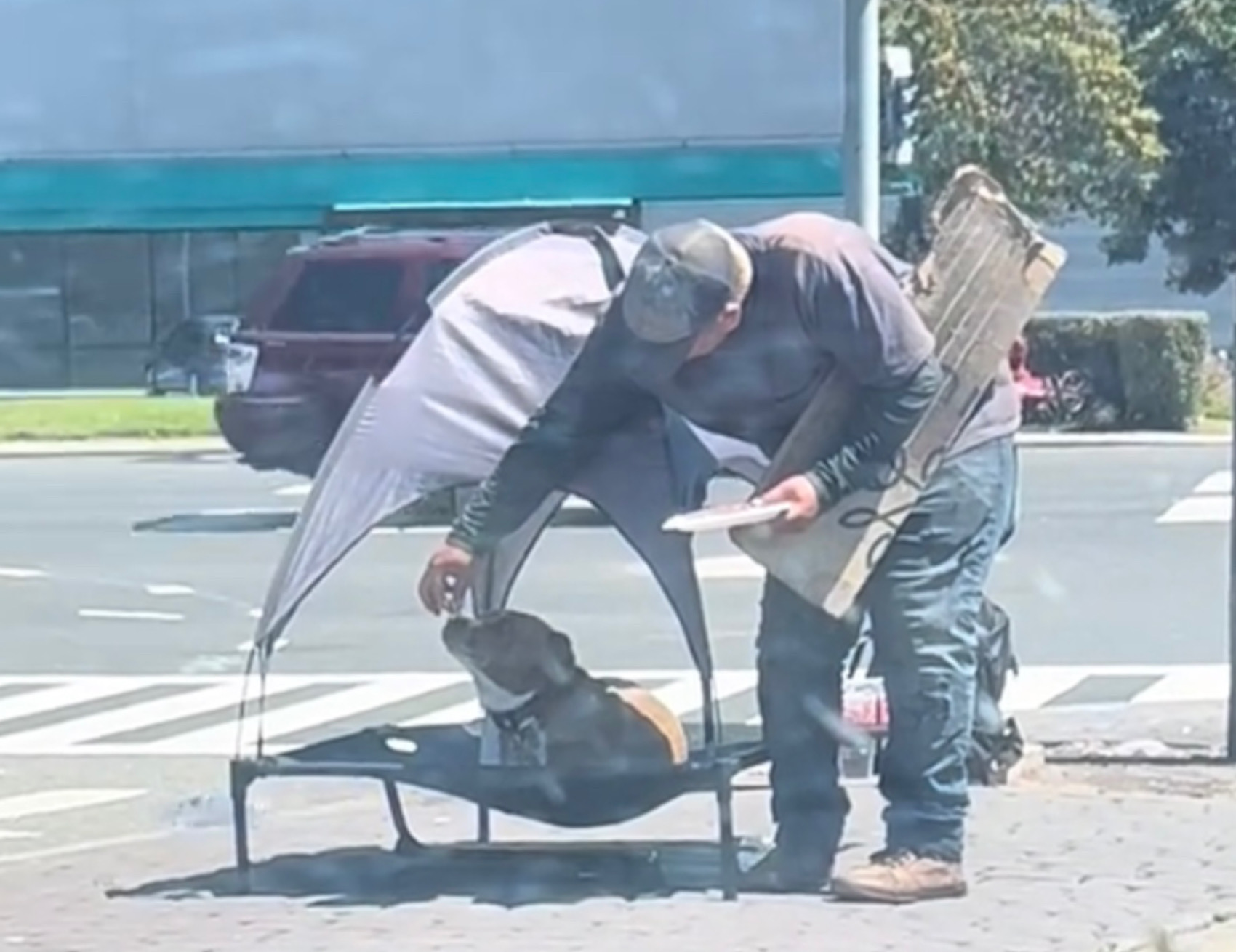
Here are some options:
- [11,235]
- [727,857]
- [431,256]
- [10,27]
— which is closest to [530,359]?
[727,857]

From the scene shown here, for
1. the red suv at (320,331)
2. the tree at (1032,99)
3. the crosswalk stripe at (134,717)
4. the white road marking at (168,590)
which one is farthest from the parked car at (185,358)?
the crosswalk stripe at (134,717)

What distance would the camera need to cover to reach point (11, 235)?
134 ft

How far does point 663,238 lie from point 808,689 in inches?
47.5

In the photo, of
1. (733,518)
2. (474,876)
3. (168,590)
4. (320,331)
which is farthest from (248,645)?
(733,518)

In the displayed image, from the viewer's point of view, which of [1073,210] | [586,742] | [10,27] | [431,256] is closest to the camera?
[586,742]

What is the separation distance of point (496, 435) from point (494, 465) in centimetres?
11

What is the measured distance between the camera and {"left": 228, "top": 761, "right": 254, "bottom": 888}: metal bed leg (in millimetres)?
8531

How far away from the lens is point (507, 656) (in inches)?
340

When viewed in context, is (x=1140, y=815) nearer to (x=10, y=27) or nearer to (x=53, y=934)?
(x=53, y=934)

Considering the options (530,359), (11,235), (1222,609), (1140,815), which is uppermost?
(530,359)

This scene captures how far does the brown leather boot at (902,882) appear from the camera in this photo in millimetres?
8109

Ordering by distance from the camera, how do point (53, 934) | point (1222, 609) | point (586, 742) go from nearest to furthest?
point (53, 934) → point (586, 742) → point (1222, 609)

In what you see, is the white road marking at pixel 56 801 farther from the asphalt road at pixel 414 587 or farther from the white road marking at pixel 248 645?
the white road marking at pixel 248 645

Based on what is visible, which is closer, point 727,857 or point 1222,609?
point 727,857
